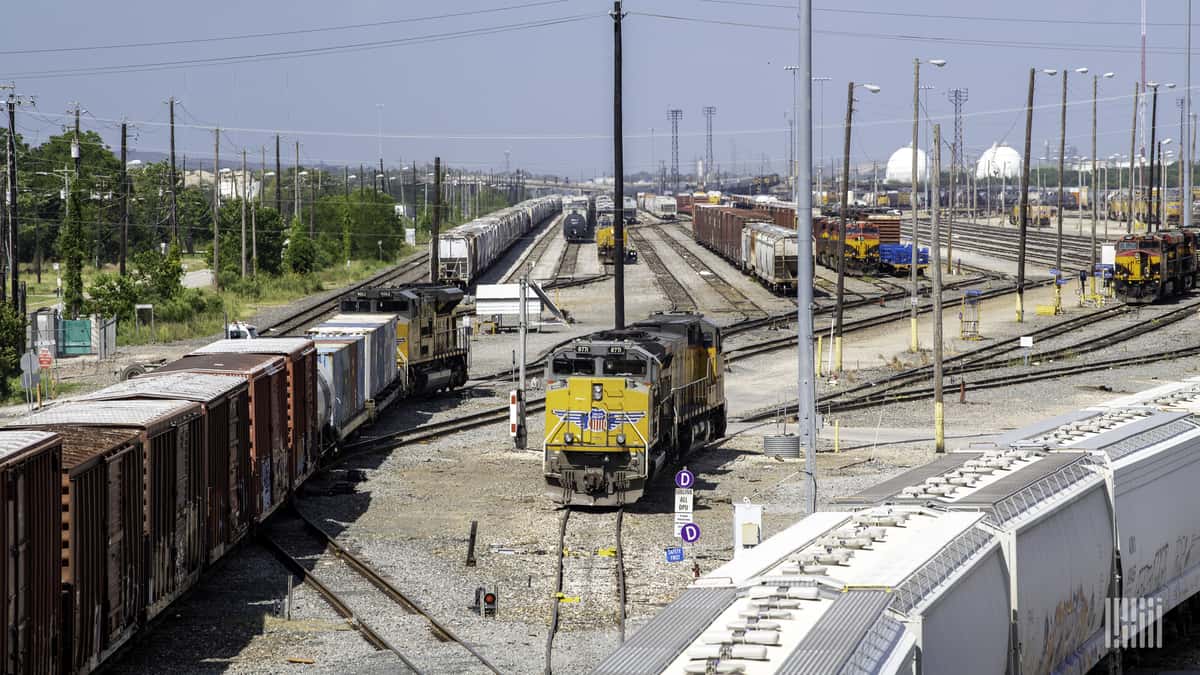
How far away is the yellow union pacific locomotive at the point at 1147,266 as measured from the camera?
65.6 meters

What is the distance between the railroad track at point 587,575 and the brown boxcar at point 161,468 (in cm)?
492

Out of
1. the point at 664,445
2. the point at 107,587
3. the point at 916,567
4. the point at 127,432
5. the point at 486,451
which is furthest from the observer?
the point at 486,451

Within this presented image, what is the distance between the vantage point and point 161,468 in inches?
701

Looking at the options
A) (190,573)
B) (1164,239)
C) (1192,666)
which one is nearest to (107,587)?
(190,573)

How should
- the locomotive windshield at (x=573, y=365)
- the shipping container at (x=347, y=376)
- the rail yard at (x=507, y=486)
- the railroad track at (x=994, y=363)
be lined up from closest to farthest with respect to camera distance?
the rail yard at (x=507, y=486) → the locomotive windshield at (x=573, y=365) → the shipping container at (x=347, y=376) → the railroad track at (x=994, y=363)

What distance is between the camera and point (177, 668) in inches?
669

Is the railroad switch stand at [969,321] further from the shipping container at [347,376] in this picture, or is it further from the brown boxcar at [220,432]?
the brown boxcar at [220,432]

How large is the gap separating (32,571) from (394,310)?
27499 millimetres

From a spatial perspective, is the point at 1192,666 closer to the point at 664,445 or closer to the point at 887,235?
the point at 664,445

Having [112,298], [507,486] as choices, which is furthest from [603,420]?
[112,298]

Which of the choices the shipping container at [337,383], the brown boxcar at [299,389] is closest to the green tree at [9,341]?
the shipping container at [337,383]

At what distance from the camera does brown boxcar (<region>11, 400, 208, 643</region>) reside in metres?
17.1

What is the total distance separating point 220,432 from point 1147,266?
54.5 meters

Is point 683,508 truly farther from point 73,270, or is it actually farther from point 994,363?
point 73,270
